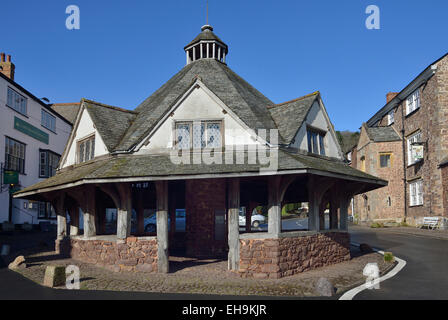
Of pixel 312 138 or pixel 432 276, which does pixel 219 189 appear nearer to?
pixel 312 138

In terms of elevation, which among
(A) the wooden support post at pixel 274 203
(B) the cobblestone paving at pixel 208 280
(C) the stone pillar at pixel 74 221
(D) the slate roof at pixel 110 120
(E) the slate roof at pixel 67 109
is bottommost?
(B) the cobblestone paving at pixel 208 280

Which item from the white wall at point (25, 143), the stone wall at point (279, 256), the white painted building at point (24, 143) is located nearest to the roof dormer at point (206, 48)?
the stone wall at point (279, 256)

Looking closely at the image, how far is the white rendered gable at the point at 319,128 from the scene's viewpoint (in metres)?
14.2

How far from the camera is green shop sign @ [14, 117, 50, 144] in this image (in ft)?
91.6

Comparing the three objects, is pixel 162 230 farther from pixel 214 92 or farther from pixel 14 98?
pixel 14 98

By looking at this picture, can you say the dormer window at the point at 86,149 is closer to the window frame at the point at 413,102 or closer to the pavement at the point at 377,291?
the pavement at the point at 377,291

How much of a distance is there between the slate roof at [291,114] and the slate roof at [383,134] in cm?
2063

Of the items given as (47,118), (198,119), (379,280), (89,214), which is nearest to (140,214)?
(89,214)

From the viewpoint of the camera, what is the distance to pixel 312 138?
15.2m

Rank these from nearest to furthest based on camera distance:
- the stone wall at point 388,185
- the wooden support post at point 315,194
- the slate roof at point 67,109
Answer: the wooden support post at point 315,194, the stone wall at point 388,185, the slate roof at point 67,109

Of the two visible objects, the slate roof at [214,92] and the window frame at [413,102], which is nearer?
the slate roof at [214,92]

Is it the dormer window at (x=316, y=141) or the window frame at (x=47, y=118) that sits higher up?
the window frame at (x=47, y=118)
